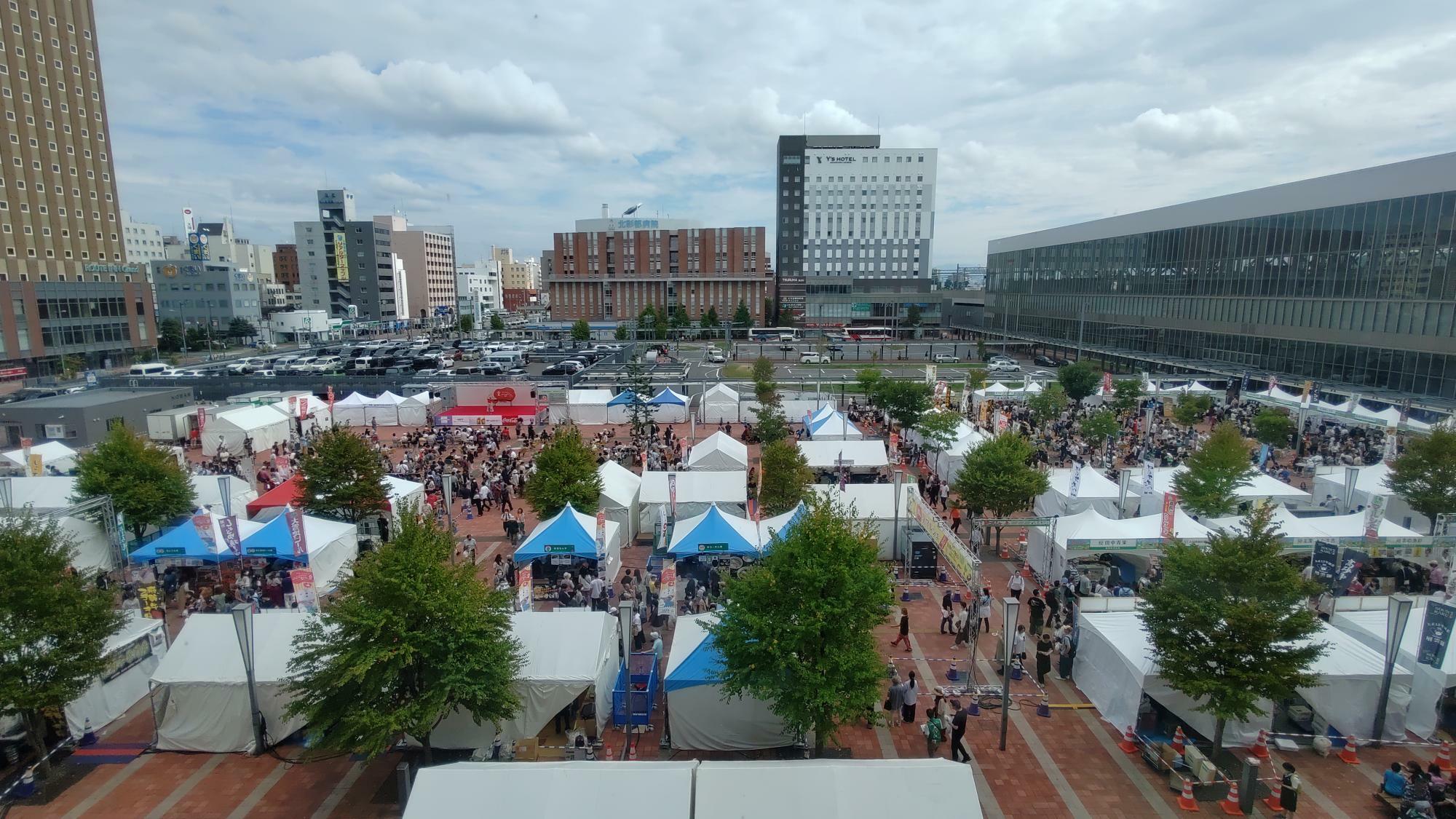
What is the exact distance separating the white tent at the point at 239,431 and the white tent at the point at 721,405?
1853cm

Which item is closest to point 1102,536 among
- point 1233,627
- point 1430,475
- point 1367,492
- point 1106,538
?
point 1106,538

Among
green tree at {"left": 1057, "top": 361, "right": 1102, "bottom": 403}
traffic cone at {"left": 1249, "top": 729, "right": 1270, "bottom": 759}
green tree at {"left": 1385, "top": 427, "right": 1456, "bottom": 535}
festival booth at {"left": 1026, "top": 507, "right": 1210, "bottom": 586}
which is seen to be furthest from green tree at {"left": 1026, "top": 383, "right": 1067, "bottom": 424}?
traffic cone at {"left": 1249, "top": 729, "right": 1270, "bottom": 759}

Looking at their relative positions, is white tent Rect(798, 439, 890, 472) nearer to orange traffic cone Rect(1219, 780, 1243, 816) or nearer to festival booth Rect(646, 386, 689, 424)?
festival booth Rect(646, 386, 689, 424)

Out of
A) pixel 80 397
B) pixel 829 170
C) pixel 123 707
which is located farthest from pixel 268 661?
pixel 829 170

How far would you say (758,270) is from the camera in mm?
95688

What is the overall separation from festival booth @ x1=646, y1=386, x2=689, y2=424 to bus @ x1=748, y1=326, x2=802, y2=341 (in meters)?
53.9

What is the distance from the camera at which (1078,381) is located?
124 feet

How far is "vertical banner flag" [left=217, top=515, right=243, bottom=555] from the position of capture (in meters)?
14.7

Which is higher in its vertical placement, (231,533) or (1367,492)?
(231,533)

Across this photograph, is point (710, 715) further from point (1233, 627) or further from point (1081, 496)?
point (1081, 496)

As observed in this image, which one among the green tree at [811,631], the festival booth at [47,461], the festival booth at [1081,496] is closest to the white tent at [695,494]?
the festival booth at [1081,496]

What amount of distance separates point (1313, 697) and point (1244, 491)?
10.6 meters

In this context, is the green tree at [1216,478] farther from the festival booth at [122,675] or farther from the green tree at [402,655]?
the festival booth at [122,675]

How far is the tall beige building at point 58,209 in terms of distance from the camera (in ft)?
174
